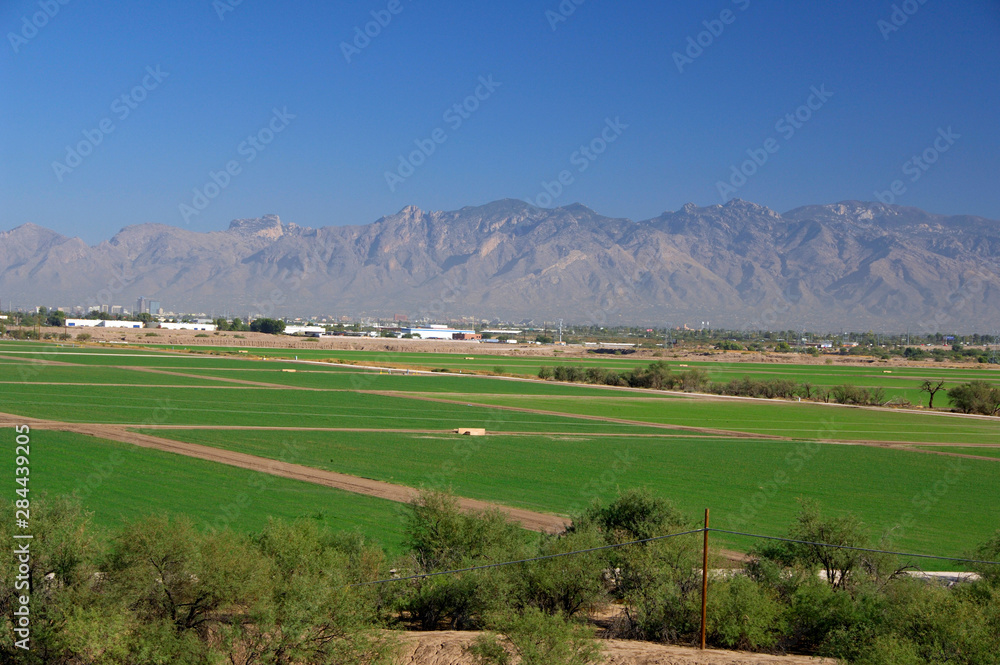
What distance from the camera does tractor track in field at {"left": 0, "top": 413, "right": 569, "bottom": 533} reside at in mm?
23000

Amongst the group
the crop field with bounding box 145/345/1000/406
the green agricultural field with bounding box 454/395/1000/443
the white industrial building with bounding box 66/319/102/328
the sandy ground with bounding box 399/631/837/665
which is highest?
the white industrial building with bounding box 66/319/102/328

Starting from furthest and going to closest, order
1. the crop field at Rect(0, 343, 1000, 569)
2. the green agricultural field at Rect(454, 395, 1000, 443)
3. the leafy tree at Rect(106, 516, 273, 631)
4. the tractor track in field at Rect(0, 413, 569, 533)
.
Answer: the green agricultural field at Rect(454, 395, 1000, 443)
the crop field at Rect(0, 343, 1000, 569)
the tractor track in field at Rect(0, 413, 569, 533)
the leafy tree at Rect(106, 516, 273, 631)

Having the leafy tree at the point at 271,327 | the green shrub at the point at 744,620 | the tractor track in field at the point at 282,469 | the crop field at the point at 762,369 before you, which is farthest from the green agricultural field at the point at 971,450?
the leafy tree at the point at 271,327

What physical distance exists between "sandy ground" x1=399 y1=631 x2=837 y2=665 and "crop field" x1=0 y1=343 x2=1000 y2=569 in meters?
6.95

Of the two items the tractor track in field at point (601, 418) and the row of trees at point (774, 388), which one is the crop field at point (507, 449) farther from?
the row of trees at point (774, 388)

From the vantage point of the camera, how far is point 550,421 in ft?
162

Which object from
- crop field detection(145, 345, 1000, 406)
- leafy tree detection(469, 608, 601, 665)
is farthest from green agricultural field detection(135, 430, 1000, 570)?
Answer: crop field detection(145, 345, 1000, 406)

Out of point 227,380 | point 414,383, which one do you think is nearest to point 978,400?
point 414,383

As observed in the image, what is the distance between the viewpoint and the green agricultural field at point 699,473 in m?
24.7

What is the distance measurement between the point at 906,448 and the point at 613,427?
15.0 meters

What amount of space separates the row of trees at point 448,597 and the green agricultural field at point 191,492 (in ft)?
12.0

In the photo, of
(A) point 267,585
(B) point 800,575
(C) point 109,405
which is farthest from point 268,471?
(C) point 109,405

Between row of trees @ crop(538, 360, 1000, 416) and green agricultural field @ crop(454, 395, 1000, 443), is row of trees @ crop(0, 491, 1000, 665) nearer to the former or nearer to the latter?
green agricultural field @ crop(454, 395, 1000, 443)

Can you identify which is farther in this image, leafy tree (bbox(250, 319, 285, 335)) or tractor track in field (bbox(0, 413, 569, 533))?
leafy tree (bbox(250, 319, 285, 335))
